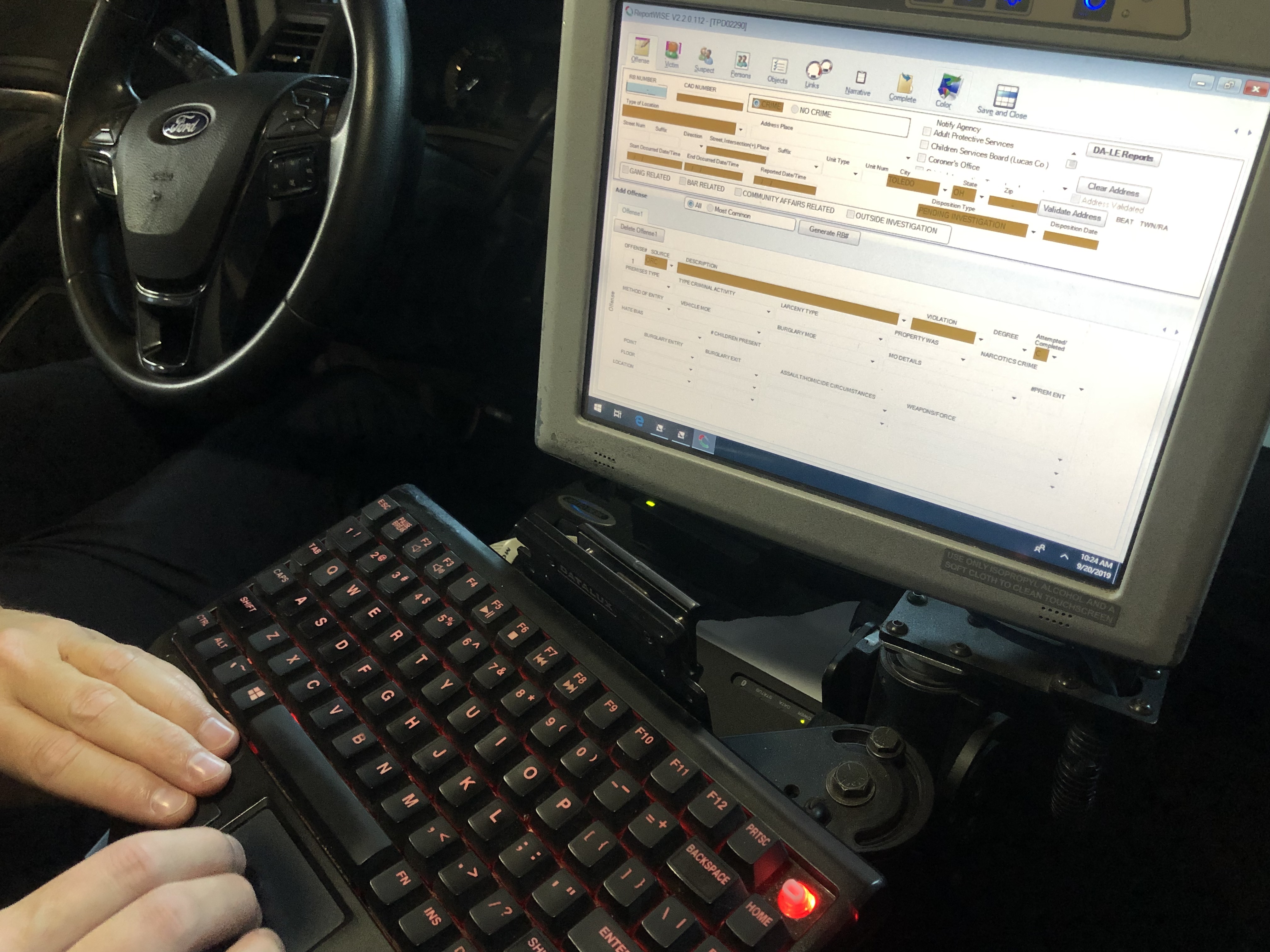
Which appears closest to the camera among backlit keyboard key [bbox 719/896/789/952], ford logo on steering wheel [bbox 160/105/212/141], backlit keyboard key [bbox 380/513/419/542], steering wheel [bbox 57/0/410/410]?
backlit keyboard key [bbox 719/896/789/952]

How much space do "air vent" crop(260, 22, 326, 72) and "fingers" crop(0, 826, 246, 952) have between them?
85cm

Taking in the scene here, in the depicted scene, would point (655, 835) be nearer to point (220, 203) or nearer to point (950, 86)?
point (950, 86)

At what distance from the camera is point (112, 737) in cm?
47

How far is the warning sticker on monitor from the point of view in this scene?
43 cm

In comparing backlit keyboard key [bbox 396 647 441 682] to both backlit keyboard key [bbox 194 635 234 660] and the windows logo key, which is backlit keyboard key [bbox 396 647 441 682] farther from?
the windows logo key

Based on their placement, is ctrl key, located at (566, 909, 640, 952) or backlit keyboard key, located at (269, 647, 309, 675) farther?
backlit keyboard key, located at (269, 647, 309, 675)

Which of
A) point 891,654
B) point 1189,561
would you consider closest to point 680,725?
point 891,654

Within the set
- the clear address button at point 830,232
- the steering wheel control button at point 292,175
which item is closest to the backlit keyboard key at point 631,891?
the clear address button at point 830,232

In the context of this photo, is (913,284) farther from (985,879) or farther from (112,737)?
(112,737)

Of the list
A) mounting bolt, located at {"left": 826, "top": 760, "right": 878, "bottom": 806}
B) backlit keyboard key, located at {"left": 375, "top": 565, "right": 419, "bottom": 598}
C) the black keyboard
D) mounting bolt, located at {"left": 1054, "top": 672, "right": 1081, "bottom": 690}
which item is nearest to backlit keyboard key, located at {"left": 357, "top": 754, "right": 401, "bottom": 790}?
the black keyboard

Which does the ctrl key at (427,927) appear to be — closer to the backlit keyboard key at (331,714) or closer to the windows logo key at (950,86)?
the backlit keyboard key at (331,714)

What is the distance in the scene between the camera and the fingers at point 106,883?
0.37 metres

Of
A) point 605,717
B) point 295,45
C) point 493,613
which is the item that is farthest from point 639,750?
point 295,45

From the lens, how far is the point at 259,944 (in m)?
0.38
